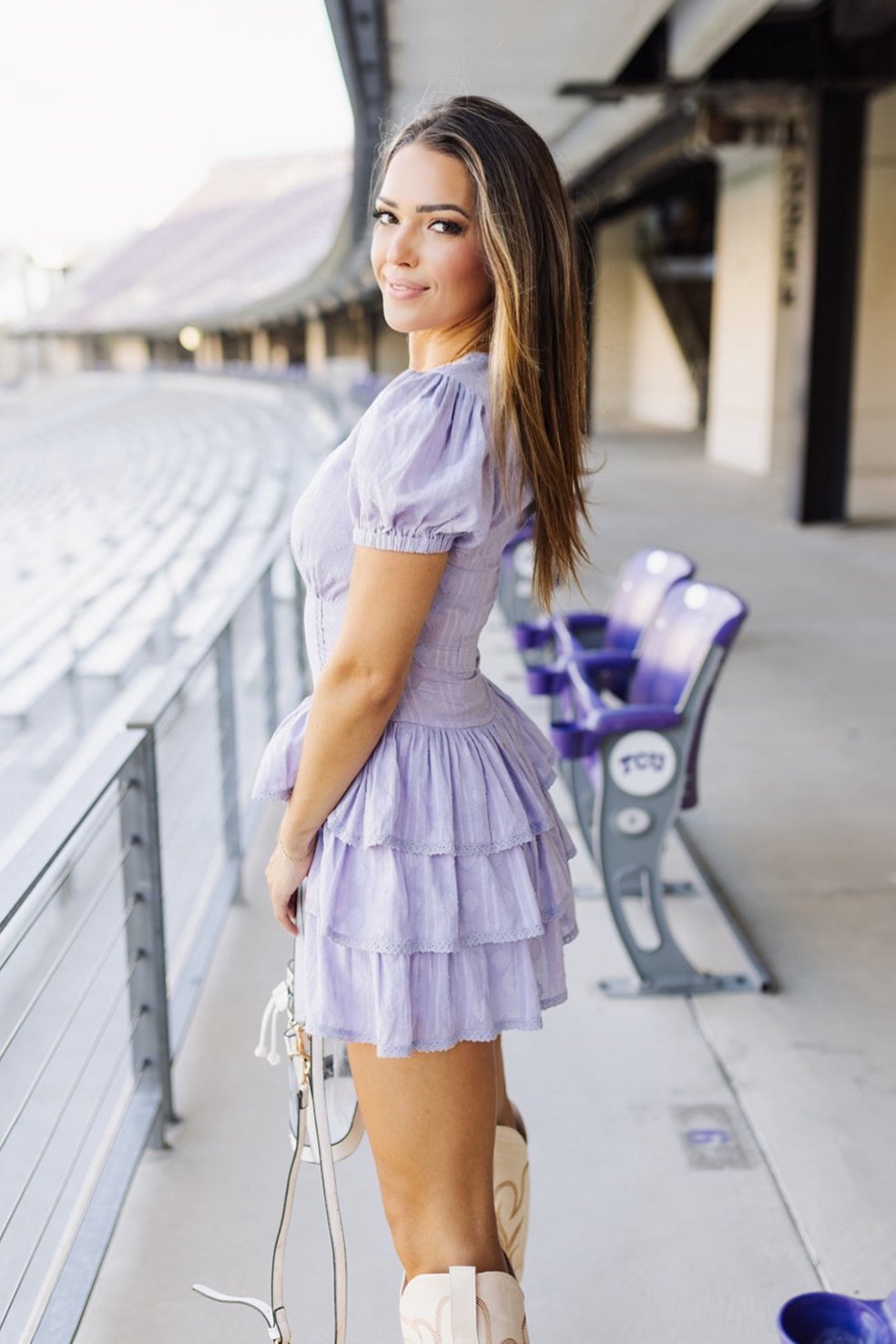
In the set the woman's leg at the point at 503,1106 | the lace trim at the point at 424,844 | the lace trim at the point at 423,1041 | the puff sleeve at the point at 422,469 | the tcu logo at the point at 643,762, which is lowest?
the woman's leg at the point at 503,1106

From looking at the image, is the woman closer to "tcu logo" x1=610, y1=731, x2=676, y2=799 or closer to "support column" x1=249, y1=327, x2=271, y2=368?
"tcu logo" x1=610, y1=731, x2=676, y2=799

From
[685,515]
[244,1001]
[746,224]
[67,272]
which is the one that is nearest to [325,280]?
[746,224]

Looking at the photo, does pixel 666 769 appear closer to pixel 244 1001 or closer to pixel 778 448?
pixel 244 1001

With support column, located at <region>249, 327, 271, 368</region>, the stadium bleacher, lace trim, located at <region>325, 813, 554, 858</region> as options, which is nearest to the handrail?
lace trim, located at <region>325, 813, 554, 858</region>

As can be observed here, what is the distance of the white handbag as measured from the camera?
4.70ft

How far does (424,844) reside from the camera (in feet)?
4.37

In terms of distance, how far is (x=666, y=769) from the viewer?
283cm

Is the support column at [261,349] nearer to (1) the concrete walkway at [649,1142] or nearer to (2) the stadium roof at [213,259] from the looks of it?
(2) the stadium roof at [213,259]

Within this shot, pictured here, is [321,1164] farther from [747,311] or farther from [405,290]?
[747,311]

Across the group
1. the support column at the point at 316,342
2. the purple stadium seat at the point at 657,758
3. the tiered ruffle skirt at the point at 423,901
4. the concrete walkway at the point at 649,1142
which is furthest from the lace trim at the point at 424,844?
the support column at the point at 316,342

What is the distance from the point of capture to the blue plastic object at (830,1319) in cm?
150

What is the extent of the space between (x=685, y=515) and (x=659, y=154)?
4060mm

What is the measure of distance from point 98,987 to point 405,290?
97.7 inches

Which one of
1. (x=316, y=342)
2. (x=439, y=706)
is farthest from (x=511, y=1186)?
(x=316, y=342)
